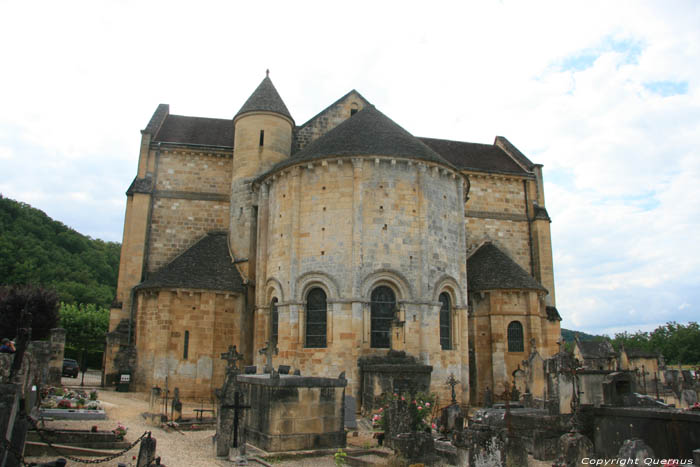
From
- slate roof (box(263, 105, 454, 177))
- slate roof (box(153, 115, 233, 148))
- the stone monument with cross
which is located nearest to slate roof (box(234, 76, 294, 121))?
slate roof (box(153, 115, 233, 148))

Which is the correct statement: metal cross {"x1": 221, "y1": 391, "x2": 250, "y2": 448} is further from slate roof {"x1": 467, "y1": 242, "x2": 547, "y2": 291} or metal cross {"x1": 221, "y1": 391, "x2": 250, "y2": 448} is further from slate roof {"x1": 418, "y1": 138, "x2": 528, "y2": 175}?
slate roof {"x1": 418, "y1": 138, "x2": 528, "y2": 175}

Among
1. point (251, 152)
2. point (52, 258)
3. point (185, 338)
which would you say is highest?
point (52, 258)

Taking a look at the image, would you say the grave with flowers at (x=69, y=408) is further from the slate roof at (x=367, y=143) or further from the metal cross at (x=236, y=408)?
the slate roof at (x=367, y=143)

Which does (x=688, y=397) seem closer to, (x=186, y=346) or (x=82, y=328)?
(x=186, y=346)

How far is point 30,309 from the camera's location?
20.4 metres

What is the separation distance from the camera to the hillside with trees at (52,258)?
47.6 metres

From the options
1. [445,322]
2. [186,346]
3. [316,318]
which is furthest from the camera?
[186,346]

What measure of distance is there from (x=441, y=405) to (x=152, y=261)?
1571 centimetres

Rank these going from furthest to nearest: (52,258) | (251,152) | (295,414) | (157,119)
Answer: (52,258) → (157,119) → (251,152) → (295,414)

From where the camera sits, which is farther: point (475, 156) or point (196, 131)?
point (475, 156)

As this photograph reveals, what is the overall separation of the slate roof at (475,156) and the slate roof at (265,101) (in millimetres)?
10238

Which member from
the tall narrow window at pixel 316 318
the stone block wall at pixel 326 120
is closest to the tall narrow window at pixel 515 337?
the tall narrow window at pixel 316 318

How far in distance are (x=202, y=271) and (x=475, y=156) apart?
17936 millimetres

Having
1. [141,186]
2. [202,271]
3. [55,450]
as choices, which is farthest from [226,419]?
[141,186]
